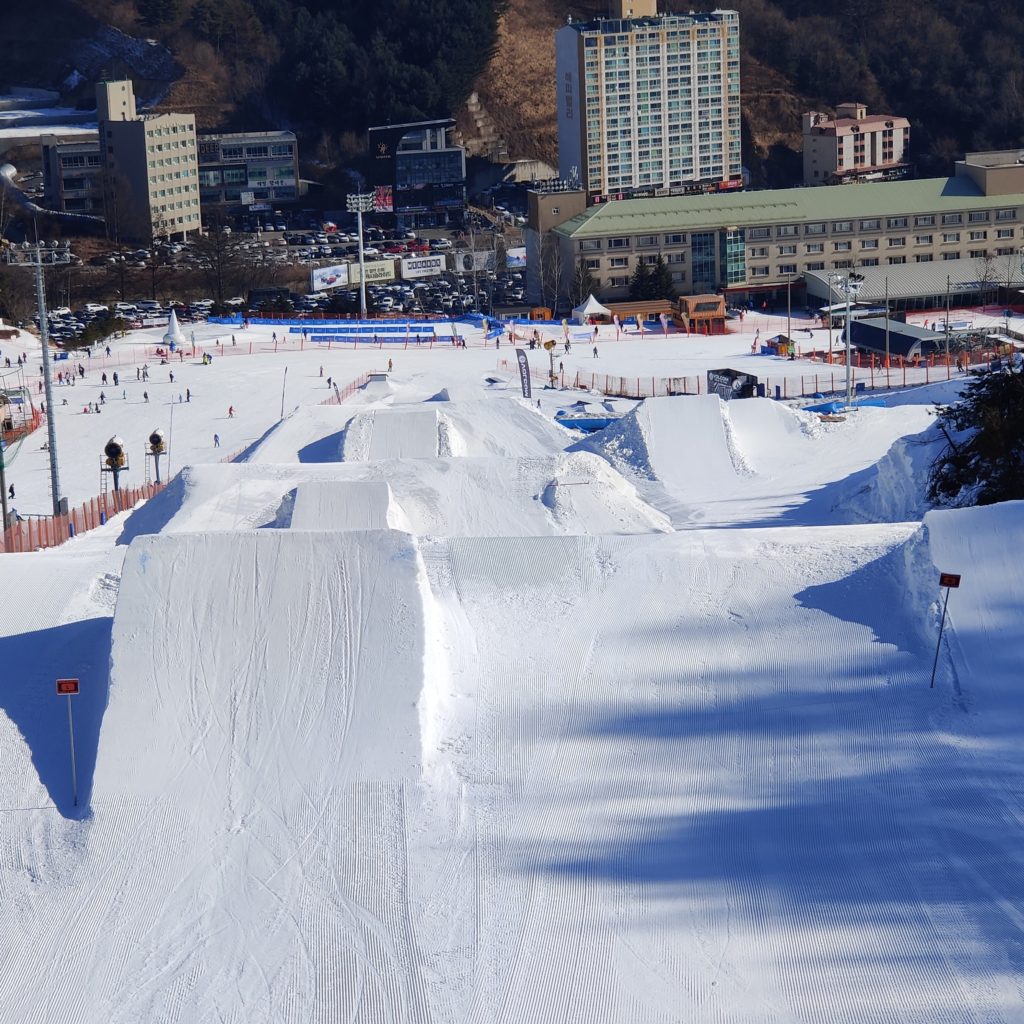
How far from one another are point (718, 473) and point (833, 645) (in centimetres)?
1115

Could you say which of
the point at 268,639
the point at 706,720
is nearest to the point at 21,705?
the point at 268,639

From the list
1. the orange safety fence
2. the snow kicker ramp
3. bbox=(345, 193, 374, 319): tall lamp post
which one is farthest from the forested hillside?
the snow kicker ramp

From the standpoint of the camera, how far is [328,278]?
56375 millimetres

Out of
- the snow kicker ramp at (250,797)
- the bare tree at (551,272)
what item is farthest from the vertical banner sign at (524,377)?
the snow kicker ramp at (250,797)

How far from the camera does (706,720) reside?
13.3 m

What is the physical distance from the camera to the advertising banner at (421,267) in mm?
59531

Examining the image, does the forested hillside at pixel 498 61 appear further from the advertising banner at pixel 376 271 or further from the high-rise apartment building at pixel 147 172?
the advertising banner at pixel 376 271

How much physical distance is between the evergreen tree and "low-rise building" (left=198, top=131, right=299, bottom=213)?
5340 centimetres

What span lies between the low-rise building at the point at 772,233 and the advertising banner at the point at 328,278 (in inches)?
262

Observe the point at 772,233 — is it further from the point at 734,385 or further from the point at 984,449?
the point at 984,449

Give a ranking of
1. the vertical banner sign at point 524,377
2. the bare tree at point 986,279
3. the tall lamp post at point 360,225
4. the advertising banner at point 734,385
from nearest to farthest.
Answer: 1. the advertising banner at point 734,385
2. the vertical banner sign at point 524,377
3. the bare tree at point 986,279
4. the tall lamp post at point 360,225

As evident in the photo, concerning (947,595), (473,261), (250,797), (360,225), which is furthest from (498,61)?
(250,797)

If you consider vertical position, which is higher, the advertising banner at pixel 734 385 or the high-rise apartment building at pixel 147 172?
the high-rise apartment building at pixel 147 172

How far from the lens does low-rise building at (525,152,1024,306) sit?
5228cm
